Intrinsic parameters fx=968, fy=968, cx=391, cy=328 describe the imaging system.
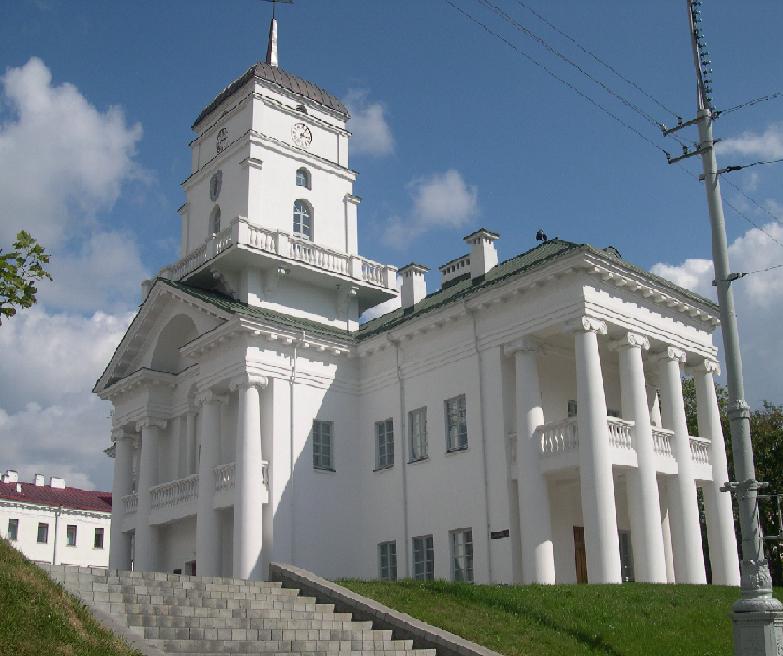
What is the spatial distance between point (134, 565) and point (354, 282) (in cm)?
1196

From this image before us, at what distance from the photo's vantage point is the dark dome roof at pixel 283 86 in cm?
3512

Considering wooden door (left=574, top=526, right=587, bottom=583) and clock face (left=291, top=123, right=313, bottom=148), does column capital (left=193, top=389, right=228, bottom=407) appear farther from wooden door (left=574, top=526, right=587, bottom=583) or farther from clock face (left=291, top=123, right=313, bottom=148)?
wooden door (left=574, top=526, right=587, bottom=583)

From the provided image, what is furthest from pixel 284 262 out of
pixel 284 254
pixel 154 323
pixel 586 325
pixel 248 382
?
pixel 586 325

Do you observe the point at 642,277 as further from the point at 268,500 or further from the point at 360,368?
the point at 268,500

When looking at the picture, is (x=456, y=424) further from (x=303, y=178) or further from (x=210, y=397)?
(x=303, y=178)

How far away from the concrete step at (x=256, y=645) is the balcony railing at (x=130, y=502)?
18345 millimetres

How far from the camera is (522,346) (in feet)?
82.5

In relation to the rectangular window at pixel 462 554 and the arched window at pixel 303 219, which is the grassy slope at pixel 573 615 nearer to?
the rectangular window at pixel 462 554

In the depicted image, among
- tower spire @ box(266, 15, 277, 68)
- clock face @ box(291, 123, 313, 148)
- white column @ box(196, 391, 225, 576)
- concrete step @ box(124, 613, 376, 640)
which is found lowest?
concrete step @ box(124, 613, 376, 640)

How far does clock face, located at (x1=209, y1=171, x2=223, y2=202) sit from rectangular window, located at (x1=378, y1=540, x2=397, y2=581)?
46.9 feet

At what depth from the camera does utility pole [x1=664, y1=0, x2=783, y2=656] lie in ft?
41.2

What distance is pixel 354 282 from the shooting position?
32.9 meters

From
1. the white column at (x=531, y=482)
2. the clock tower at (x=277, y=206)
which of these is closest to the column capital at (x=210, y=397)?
the clock tower at (x=277, y=206)

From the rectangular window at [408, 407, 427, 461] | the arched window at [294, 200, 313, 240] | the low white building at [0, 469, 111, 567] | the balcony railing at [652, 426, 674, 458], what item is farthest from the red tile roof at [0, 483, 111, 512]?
the balcony railing at [652, 426, 674, 458]
